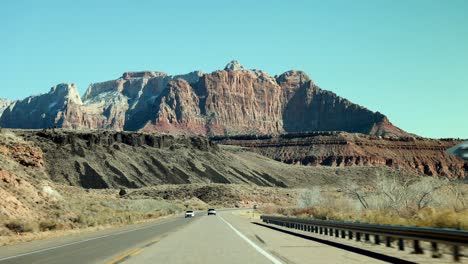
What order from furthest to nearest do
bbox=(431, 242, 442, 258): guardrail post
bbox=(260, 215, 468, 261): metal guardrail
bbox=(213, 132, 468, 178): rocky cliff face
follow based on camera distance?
bbox=(213, 132, 468, 178): rocky cliff face < bbox=(431, 242, 442, 258): guardrail post < bbox=(260, 215, 468, 261): metal guardrail

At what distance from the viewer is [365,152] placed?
172m

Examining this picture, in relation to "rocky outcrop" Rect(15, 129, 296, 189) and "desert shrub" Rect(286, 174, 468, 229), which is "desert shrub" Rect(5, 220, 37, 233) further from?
"rocky outcrop" Rect(15, 129, 296, 189)

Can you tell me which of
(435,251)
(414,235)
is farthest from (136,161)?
(435,251)

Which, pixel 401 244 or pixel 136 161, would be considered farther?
pixel 136 161

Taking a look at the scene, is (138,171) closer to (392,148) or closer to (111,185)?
(111,185)

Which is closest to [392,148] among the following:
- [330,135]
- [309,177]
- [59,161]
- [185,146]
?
A: [330,135]

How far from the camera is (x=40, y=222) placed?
3111 centimetres

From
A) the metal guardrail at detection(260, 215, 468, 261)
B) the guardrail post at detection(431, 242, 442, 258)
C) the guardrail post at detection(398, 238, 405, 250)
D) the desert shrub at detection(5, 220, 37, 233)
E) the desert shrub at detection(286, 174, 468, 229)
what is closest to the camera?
the metal guardrail at detection(260, 215, 468, 261)

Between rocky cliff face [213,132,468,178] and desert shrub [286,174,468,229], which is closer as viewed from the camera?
desert shrub [286,174,468,229]

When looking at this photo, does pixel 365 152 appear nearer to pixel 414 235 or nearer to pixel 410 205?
pixel 410 205

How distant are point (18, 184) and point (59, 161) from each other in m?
75.5

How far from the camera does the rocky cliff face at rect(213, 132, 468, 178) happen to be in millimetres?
163250

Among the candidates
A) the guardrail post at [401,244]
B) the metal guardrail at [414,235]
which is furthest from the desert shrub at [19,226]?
the guardrail post at [401,244]

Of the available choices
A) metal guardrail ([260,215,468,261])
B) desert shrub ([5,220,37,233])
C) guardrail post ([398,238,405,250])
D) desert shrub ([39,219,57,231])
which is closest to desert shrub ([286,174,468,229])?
metal guardrail ([260,215,468,261])
